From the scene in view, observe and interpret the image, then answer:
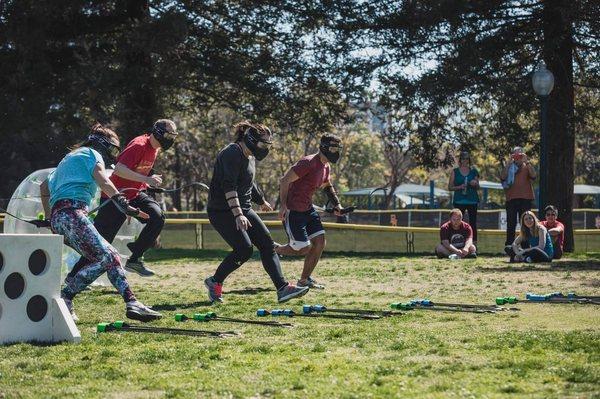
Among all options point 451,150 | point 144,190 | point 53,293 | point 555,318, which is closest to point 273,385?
point 53,293

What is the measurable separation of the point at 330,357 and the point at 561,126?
15.7 meters

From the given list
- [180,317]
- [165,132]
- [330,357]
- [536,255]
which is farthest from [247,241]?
[536,255]

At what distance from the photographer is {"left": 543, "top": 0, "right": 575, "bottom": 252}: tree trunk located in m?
21.4

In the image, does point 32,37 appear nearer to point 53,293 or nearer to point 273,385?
point 53,293

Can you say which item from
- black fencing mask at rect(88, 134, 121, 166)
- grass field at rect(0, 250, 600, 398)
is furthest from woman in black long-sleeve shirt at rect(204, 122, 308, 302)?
black fencing mask at rect(88, 134, 121, 166)

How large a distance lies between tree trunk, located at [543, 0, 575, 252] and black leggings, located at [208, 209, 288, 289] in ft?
37.8

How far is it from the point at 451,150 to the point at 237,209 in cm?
1369

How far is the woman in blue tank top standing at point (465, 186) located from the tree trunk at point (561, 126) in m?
2.43

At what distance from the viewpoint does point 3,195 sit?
4728 centimetres

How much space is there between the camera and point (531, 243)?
59.4 feet

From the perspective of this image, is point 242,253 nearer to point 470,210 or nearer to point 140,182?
point 140,182

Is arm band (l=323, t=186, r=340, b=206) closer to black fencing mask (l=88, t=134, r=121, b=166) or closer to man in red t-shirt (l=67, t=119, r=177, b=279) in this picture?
man in red t-shirt (l=67, t=119, r=177, b=279)

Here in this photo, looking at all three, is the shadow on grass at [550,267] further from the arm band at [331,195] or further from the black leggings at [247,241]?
the black leggings at [247,241]

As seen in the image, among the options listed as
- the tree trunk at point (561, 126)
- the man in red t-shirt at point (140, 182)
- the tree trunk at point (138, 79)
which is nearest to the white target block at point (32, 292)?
the man in red t-shirt at point (140, 182)
